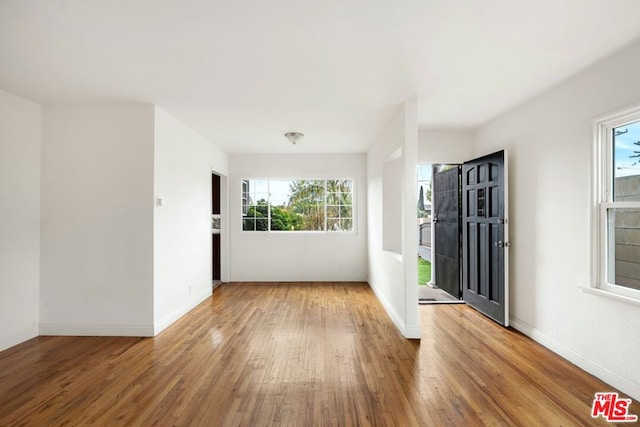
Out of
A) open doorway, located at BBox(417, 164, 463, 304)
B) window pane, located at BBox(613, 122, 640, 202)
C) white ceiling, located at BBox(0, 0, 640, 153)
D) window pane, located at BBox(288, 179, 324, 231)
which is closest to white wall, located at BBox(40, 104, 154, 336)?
white ceiling, located at BBox(0, 0, 640, 153)

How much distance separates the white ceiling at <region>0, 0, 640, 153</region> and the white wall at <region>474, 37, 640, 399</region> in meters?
0.22

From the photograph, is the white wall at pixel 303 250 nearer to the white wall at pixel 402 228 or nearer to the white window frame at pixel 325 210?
the white window frame at pixel 325 210

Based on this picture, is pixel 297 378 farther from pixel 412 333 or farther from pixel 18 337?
pixel 18 337

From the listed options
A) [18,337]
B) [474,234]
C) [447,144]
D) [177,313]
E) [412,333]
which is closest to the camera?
[18,337]

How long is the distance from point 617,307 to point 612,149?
4.14 ft

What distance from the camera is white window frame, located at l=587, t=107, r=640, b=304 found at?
2641 millimetres

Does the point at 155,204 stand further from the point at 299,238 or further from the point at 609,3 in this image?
the point at 609,3

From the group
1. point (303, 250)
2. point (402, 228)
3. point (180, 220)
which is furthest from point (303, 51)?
point (303, 250)

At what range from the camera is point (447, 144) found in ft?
16.1

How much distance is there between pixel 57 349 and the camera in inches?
126

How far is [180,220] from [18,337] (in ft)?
6.48

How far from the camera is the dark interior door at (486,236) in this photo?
3854 mm

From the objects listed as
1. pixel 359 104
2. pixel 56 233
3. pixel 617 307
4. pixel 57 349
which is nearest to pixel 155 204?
pixel 56 233

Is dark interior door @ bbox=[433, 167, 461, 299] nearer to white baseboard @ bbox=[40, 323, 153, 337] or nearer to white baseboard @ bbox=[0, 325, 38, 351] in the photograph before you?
white baseboard @ bbox=[40, 323, 153, 337]
